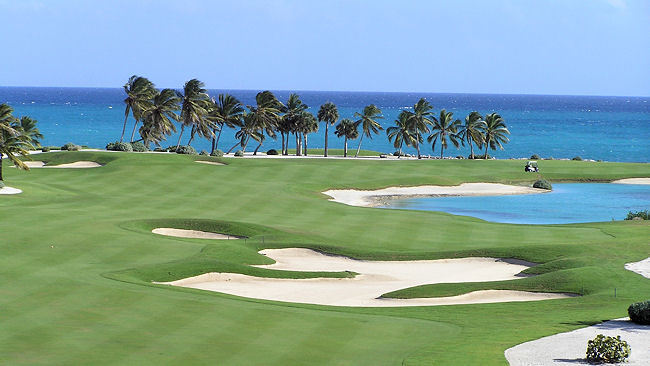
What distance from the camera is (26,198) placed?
57.2 m

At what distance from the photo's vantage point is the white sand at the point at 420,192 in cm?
7138

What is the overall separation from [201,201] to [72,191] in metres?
11.3

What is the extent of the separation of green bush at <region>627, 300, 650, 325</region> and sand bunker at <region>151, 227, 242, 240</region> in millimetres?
24742

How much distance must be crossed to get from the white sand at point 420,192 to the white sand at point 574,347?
4391 centimetres

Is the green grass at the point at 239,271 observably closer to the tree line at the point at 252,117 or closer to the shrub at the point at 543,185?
the shrub at the point at 543,185

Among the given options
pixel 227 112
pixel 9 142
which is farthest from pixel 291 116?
pixel 9 142

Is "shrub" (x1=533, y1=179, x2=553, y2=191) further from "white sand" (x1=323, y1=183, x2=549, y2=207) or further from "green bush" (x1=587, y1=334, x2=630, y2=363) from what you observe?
"green bush" (x1=587, y1=334, x2=630, y2=363)

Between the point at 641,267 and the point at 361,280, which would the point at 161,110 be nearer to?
the point at 361,280

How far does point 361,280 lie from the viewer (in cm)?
3806

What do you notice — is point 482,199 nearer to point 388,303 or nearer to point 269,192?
point 269,192

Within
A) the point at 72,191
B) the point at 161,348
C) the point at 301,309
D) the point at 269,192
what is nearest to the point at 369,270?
the point at 301,309

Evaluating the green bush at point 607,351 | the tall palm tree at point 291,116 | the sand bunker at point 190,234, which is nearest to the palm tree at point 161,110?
the tall palm tree at point 291,116

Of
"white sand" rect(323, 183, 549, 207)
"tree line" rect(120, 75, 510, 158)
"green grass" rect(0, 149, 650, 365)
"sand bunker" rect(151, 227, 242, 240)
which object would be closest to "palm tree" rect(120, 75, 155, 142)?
"tree line" rect(120, 75, 510, 158)

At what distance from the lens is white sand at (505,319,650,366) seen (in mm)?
21766
